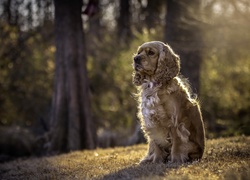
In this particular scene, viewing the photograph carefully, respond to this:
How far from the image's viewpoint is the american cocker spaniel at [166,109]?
7781 millimetres

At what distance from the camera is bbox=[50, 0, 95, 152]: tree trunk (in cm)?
1512

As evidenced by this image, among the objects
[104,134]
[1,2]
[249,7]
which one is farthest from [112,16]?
[249,7]

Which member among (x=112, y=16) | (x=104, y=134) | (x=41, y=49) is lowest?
(x=104, y=134)

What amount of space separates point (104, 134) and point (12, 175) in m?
10.2

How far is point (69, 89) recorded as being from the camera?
15.1 meters

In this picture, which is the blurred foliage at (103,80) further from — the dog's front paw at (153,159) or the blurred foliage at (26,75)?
the dog's front paw at (153,159)

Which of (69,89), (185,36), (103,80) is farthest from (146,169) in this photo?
(103,80)

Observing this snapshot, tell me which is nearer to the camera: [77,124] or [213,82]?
[77,124]

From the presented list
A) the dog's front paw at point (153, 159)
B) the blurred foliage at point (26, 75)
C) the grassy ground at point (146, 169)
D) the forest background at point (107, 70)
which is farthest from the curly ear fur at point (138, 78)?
the blurred foliage at point (26, 75)

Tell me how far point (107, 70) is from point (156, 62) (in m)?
15.5

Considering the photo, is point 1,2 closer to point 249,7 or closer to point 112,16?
point 112,16

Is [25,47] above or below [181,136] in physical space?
above

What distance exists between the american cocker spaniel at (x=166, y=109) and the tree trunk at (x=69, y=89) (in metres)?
7.22

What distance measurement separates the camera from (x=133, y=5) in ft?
82.8
